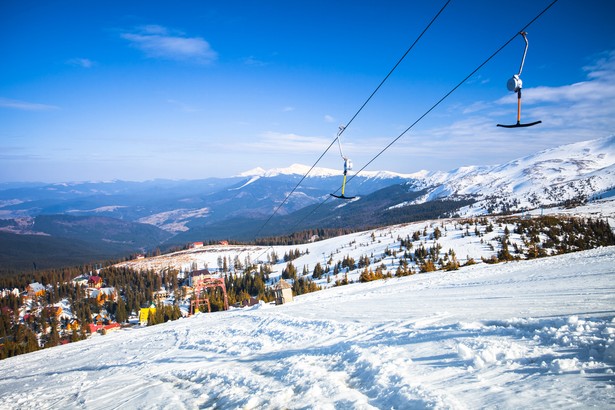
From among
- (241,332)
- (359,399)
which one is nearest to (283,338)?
(241,332)

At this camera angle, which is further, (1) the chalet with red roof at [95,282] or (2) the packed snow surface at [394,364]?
(1) the chalet with red roof at [95,282]

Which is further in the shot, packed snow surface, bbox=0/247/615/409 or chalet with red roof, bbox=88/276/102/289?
chalet with red roof, bbox=88/276/102/289

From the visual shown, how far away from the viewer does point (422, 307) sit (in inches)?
553

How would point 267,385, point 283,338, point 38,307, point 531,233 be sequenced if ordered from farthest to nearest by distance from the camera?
point 38,307 < point 531,233 < point 283,338 < point 267,385

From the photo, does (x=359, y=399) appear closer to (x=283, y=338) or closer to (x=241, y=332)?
(x=283, y=338)

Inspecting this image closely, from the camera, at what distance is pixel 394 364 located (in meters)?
7.83

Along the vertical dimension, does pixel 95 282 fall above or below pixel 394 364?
below

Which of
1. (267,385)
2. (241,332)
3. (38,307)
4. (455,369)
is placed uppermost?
(455,369)

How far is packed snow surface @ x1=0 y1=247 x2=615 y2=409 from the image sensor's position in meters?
5.85

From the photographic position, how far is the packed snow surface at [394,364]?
585 centimetres

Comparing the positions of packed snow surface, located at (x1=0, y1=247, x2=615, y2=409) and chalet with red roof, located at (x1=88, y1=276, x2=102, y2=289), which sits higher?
packed snow surface, located at (x1=0, y1=247, x2=615, y2=409)

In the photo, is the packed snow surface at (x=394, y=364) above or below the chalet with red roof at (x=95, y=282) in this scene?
above

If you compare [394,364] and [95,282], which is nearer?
[394,364]

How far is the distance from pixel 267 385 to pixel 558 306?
9219 millimetres
